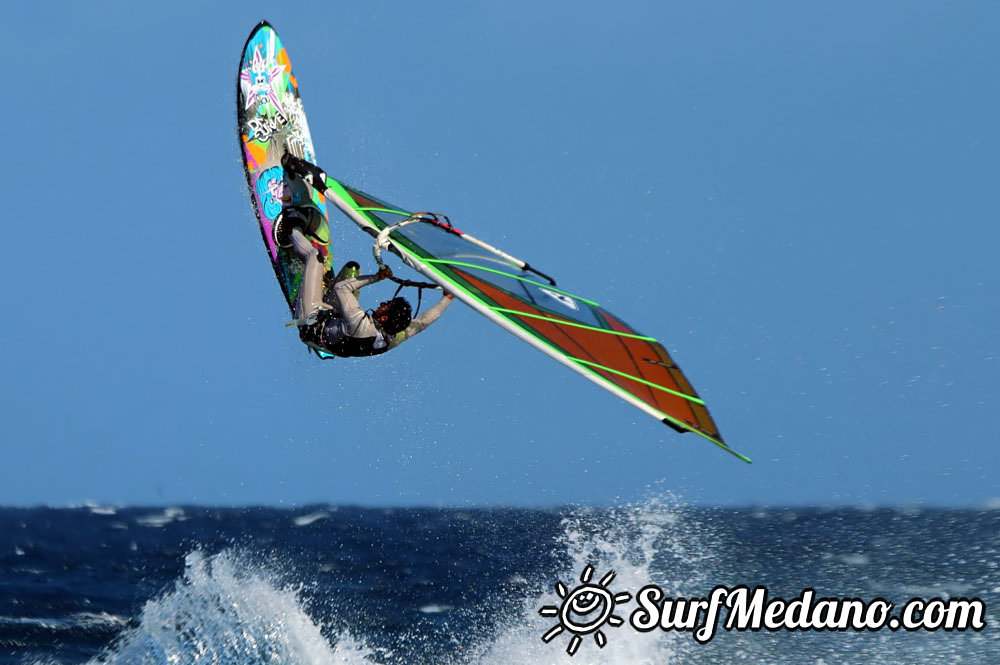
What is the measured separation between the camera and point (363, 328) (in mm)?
7691

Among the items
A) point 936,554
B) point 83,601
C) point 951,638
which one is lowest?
point 83,601

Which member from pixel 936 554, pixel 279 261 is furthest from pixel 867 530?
pixel 279 261

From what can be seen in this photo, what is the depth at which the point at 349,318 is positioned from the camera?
7660mm

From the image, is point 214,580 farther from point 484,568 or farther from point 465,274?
point 465,274

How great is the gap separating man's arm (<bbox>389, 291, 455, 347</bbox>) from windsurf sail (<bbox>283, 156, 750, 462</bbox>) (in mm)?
349

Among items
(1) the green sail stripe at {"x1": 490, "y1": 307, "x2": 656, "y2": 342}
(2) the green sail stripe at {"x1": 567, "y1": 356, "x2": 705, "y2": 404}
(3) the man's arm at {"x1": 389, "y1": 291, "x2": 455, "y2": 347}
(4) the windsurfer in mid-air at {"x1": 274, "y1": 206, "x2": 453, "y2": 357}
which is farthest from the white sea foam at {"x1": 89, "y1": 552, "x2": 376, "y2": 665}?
(2) the green sail stripe at {"x1": 567, "y1": 356, "x2": 705, "y2": 404}

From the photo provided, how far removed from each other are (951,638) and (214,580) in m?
8.75

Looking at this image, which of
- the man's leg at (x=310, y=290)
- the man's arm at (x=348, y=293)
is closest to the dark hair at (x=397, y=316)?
the man's arm at (x=348, y=293)

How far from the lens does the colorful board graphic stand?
9.84 metres

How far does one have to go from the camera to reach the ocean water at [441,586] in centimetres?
1051

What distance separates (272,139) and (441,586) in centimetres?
784

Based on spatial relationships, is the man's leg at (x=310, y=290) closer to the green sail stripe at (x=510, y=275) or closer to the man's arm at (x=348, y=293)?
the man's arm at (x=348, y=293)

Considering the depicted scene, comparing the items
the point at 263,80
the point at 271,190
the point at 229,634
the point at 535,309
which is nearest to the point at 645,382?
the point at 535,309

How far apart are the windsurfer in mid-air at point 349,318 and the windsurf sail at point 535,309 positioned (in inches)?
14.1
